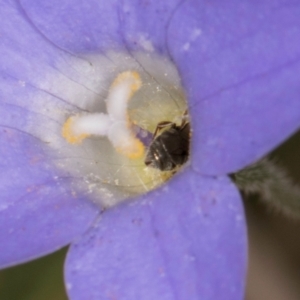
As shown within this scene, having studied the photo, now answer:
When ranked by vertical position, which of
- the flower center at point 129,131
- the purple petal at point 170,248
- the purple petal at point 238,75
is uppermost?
the flower center at point 129,131

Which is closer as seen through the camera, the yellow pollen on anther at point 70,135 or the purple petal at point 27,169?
the purple petal at point 27,169

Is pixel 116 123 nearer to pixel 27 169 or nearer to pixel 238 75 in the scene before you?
pixel 27 169

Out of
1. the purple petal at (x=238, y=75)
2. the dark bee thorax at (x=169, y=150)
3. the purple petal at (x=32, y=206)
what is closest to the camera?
the purple petal at (x=238, y=75)

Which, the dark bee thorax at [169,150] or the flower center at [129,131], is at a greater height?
the flower center at [129,131]

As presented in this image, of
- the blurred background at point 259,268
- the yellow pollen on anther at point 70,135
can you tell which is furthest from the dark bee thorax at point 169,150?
the blurred background at point 259,268

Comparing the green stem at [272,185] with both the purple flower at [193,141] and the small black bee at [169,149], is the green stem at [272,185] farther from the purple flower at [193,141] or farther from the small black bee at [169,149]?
the purple flower at [193,141]

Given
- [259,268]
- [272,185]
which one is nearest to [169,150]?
[272,185]

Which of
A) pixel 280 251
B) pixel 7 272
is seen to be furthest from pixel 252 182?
pixel 7 272
